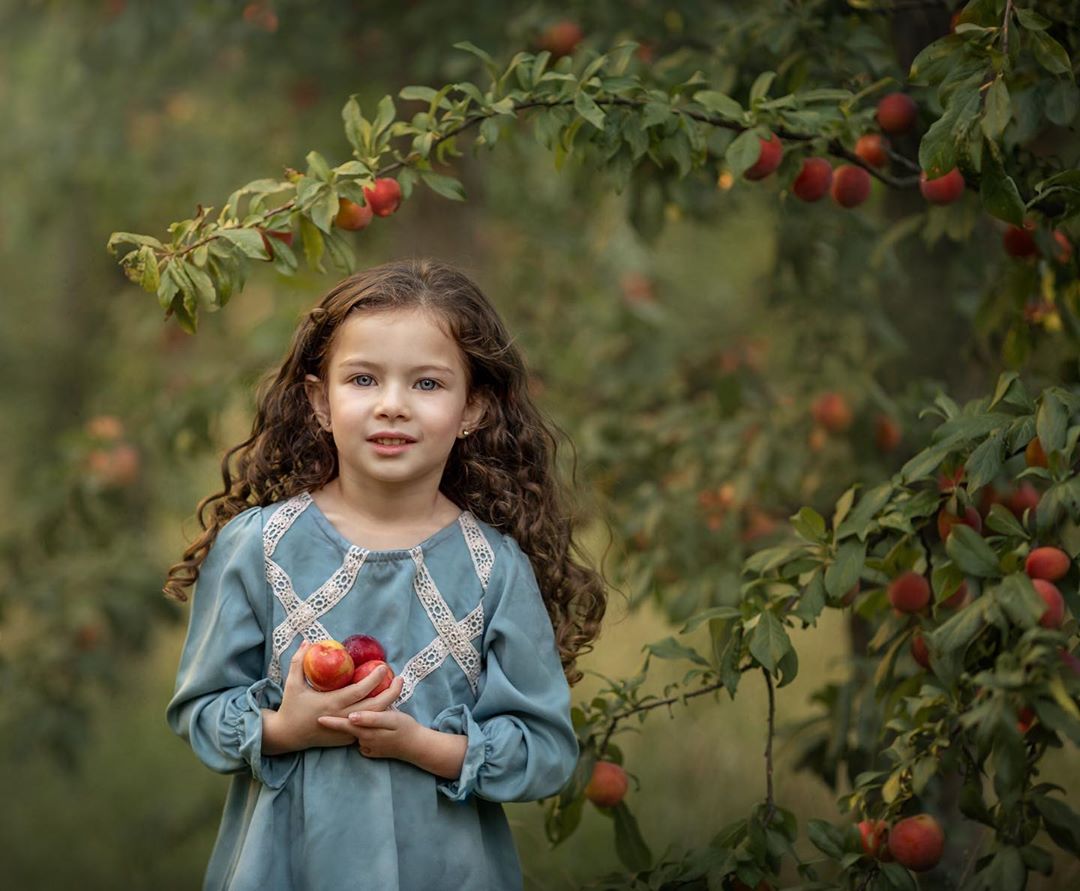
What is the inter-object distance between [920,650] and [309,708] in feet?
3.28

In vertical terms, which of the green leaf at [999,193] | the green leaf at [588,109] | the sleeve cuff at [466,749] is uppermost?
the green leaf at [588,109]

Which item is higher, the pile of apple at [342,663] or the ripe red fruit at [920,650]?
the pile of apple at [342,663]

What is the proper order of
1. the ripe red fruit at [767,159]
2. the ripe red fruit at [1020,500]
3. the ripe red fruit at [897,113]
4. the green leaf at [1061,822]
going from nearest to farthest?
1. the green leaf at [1061,822]
2. the ripe red fruit at [767,159]
3. the ripe red fruit at [897,113]
4. the ripe red fruit at [1020,500]

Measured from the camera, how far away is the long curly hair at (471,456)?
196cm

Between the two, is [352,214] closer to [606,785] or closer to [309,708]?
[309,708]

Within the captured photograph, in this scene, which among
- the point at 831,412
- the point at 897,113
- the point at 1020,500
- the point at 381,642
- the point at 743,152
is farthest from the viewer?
the point at 831,412

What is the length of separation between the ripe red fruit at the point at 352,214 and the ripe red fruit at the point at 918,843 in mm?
1212

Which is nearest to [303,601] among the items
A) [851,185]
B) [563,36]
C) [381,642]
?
[381,642]

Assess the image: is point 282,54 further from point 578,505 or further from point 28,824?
point 28,824

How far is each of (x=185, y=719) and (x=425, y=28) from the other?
2.27 meters

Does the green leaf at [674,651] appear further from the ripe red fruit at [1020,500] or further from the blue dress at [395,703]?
the ripe red fruit at [1020,500]

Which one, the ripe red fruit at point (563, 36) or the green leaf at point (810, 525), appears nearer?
the green leaf at point (810, 525)

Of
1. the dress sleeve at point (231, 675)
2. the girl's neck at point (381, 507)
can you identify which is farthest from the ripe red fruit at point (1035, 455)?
the dress sleeve at point (231, 675)

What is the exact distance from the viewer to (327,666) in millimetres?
1706
